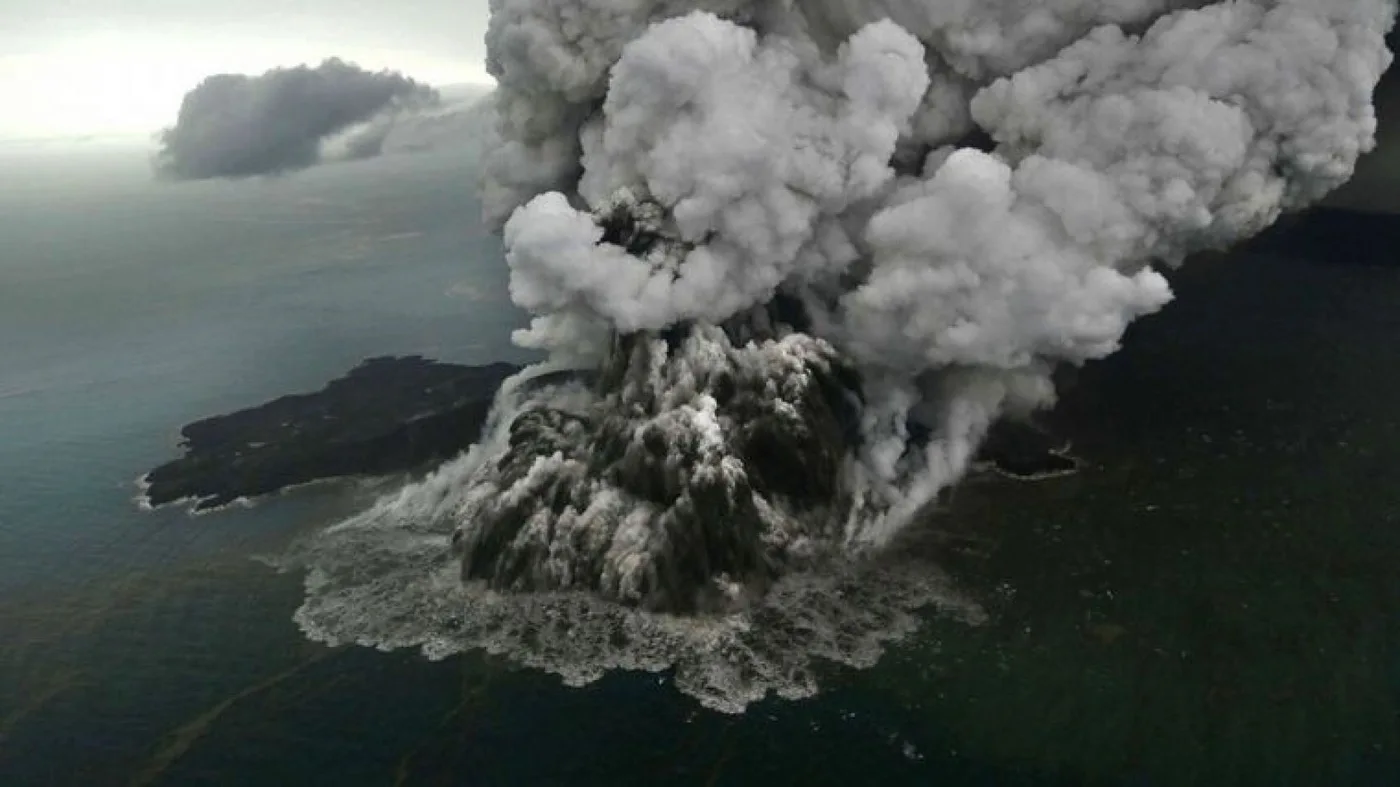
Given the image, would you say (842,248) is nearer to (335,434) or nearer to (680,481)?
(680,481)

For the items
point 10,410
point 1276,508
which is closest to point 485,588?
point 1276,508

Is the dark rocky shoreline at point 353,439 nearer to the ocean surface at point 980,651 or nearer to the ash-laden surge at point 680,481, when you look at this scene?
the ocean surface at point 980,651

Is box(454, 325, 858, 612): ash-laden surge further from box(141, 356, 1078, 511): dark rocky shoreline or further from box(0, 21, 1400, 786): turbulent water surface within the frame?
box(141, 356, 1078, 511): dark rocky shoreline

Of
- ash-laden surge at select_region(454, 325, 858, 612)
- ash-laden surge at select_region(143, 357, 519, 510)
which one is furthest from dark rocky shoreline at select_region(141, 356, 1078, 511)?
ash-laden surge at select_region(454, 325, 858, 612)

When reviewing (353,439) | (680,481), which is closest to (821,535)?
(680,481)

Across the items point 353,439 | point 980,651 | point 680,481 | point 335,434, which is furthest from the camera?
point 335,434

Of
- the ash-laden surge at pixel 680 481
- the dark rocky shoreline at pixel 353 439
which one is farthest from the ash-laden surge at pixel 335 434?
the ash-laden surge at pixel 680 481

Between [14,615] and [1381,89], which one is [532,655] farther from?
[1381,89]
